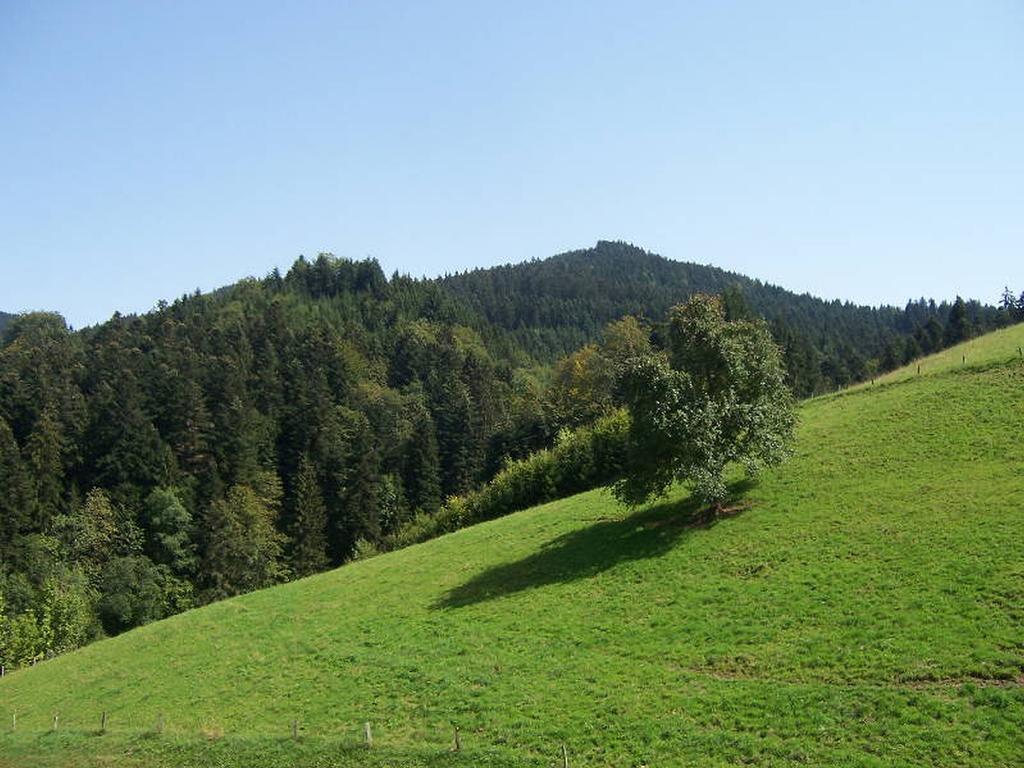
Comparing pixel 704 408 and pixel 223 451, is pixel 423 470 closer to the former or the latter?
pixel 223 451

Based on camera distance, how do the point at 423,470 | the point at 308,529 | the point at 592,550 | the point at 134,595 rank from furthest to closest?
the point at 423,470 < the point at 308,529 < the point at 134,595 < the point at 592,550

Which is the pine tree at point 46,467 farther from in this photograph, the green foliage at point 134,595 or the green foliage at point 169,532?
the green foliage at point 134,595

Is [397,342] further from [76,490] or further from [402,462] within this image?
[76,490]

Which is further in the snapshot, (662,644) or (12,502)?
(12,502)

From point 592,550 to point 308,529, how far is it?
72451 mm

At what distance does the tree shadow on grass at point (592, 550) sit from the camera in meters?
44.1

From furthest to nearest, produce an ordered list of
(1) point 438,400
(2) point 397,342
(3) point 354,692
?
(2) point 397,342
(1) point 438,400
(3) point 354,692

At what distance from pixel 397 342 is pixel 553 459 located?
399 feet

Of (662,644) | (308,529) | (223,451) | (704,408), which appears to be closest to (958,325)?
(308,529)

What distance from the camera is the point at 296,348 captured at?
167500 mm

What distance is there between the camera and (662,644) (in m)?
32.8

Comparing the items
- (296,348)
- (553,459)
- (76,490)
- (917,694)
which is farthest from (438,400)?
(917,694)

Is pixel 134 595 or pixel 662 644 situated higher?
pixel 134 595

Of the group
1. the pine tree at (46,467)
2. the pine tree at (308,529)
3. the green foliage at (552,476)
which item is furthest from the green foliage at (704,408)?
the pine tree at (46,467)
